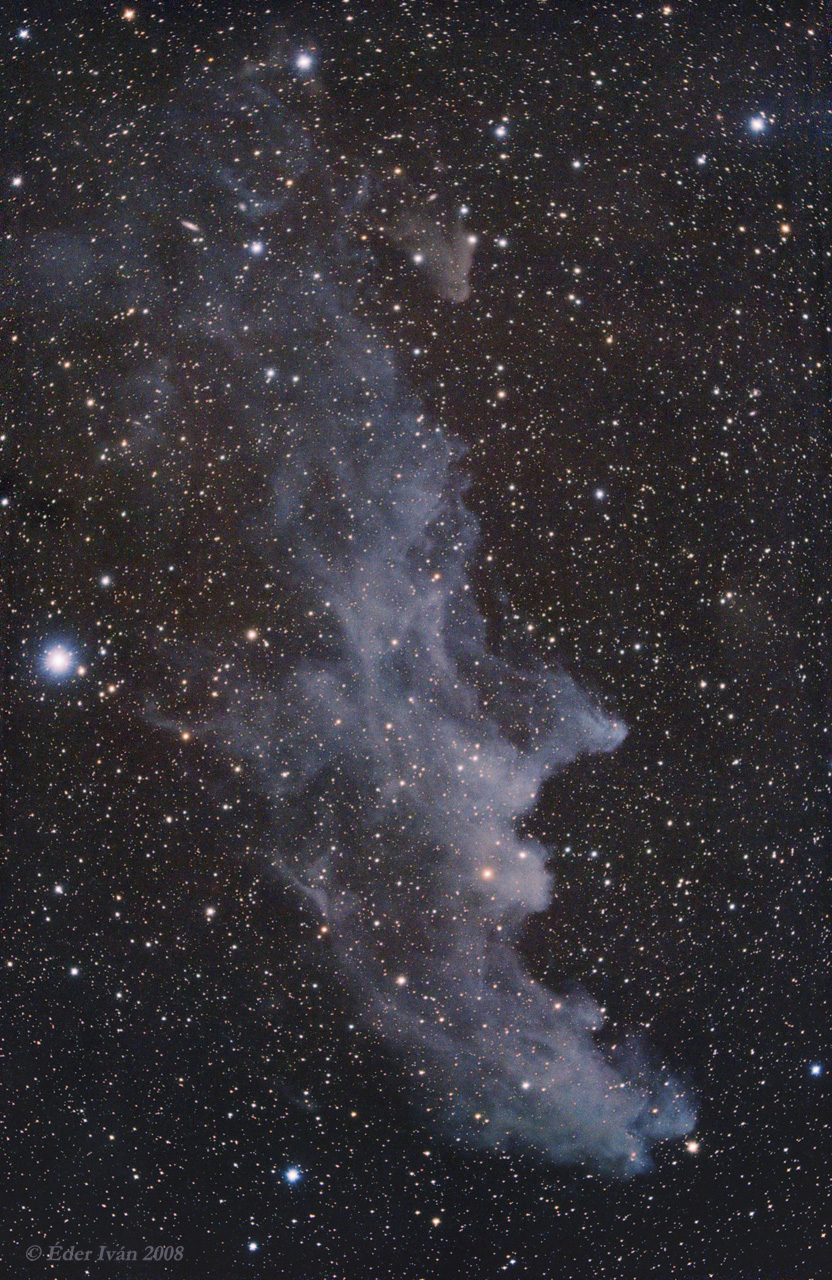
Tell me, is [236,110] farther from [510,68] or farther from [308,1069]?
[308,1069]

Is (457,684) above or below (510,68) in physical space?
below

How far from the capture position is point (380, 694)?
0.68 metres

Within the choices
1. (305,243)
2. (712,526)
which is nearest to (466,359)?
(305,243)

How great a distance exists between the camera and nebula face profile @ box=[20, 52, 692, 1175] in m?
0.67

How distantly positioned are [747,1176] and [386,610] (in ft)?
2.20

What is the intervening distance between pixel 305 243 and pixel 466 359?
0.63 feet

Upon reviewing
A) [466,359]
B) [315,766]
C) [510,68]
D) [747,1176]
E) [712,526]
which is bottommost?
[747,1176]

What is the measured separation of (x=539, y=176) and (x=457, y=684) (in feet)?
1.66

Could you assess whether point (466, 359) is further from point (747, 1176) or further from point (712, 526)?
point (747, 1176)

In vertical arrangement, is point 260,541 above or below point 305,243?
below

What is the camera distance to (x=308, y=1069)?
0.67 metres

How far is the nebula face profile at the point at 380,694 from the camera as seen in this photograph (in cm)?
67

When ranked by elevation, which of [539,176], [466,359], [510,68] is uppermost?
[510,68]

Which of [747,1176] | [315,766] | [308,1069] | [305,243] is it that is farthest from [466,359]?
[747,1176]
